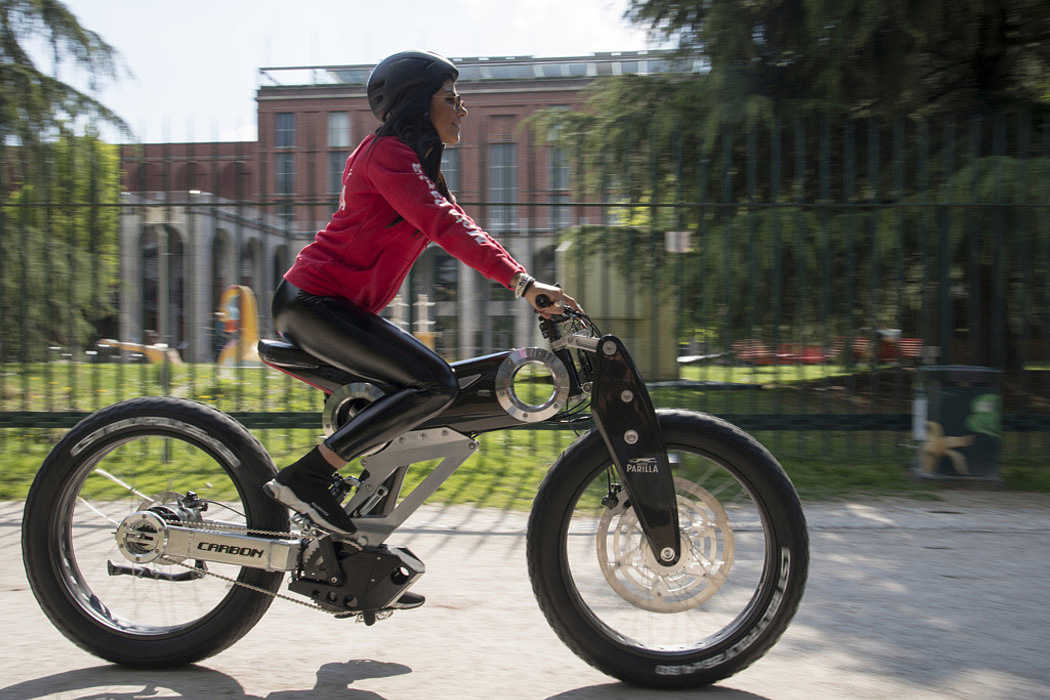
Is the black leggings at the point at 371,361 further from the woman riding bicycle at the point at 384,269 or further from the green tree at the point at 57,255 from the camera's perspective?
the green tree at the point at 57,255

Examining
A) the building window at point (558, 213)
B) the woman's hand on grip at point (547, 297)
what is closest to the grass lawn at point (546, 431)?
the building window at point (558, 213)

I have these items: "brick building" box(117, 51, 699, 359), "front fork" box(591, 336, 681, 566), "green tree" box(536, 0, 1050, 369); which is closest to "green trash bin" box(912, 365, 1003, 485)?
"green tree" box(536, 0, 1050, 369)

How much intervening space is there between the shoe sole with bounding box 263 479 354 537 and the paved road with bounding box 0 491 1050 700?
1.57ft

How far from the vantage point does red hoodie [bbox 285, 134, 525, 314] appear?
275 cm

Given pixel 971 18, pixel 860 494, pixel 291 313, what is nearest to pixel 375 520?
pixel 291 313

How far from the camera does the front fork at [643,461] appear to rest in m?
2.74

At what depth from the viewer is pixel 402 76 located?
2.89m

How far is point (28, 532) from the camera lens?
9.45 feet

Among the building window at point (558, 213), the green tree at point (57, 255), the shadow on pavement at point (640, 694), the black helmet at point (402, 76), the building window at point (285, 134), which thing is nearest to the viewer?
the shadow on pavement at point (640, 694)

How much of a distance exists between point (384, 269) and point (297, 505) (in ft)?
2.66

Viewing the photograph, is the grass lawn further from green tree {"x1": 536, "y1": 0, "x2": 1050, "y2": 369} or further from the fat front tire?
the fat front tire

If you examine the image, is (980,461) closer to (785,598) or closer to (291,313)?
(785,598)

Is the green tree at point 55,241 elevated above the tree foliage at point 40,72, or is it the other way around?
the tree foliage at point 40,72

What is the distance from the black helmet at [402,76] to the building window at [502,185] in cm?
370
